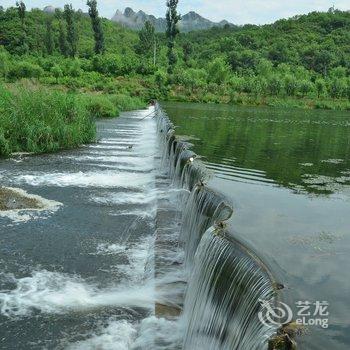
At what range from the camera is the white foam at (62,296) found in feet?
23.7

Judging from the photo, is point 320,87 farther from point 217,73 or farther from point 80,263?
point 80,263

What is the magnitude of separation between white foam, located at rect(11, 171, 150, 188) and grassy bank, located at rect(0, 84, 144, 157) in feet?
12.3

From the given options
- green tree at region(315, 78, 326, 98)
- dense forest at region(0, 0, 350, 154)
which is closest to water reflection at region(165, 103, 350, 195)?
dense forest at region(0, 0, 350, 154)

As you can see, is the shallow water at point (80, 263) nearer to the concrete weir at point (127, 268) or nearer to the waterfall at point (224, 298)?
the concrete weir at point (127, 268)

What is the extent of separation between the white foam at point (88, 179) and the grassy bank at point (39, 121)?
3.74 meters

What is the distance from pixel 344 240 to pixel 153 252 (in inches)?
150

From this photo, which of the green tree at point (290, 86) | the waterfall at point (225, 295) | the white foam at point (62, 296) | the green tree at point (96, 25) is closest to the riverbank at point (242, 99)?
the green tree at point (290, 86)

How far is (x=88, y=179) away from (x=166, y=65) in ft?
270

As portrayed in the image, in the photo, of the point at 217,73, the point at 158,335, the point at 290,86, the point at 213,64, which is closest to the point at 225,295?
the point at 158,335

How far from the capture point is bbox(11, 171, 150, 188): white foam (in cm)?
1466

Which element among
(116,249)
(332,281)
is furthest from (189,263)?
(332,281)

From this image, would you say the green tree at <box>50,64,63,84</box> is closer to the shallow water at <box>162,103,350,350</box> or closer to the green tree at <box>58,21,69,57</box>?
the green tree at <box>58,21,69,57</box>

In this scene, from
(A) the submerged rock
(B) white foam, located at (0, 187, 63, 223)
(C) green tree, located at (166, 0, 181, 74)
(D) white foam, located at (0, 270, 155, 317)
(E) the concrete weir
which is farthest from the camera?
(C) green tree, located at (166, 0, 181, 74)

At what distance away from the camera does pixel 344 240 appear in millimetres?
7656
